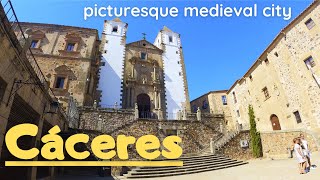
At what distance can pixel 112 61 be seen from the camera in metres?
26.4

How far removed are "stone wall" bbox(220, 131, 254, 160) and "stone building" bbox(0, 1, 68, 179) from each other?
14.0 meters

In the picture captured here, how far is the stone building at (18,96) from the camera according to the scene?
5.44 metres

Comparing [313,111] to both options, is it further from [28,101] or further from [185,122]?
[28,101]

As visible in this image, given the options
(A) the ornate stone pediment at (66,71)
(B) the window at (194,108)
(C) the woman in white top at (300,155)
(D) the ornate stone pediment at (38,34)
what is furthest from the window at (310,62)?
(D) the ornate stone pediment at (38,34)

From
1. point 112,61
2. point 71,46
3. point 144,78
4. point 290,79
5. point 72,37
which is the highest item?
point 72,37

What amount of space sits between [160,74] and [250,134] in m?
14.5

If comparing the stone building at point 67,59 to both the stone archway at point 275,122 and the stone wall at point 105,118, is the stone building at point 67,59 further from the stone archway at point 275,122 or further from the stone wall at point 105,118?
the stone archway at point 275,122

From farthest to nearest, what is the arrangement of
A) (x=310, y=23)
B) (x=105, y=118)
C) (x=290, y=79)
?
(x=105, y=118) → (x=290, y=79) → (x=310, y=23)

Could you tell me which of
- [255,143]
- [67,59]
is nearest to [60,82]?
[67,59]

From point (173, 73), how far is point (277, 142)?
1602 centimetres

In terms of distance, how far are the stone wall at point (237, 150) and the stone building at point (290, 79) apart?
4.06 m

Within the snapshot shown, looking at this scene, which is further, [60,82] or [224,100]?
[224,100]

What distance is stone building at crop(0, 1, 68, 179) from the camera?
17.9ft

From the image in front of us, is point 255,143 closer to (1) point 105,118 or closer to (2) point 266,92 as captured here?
(2) point 266,92
